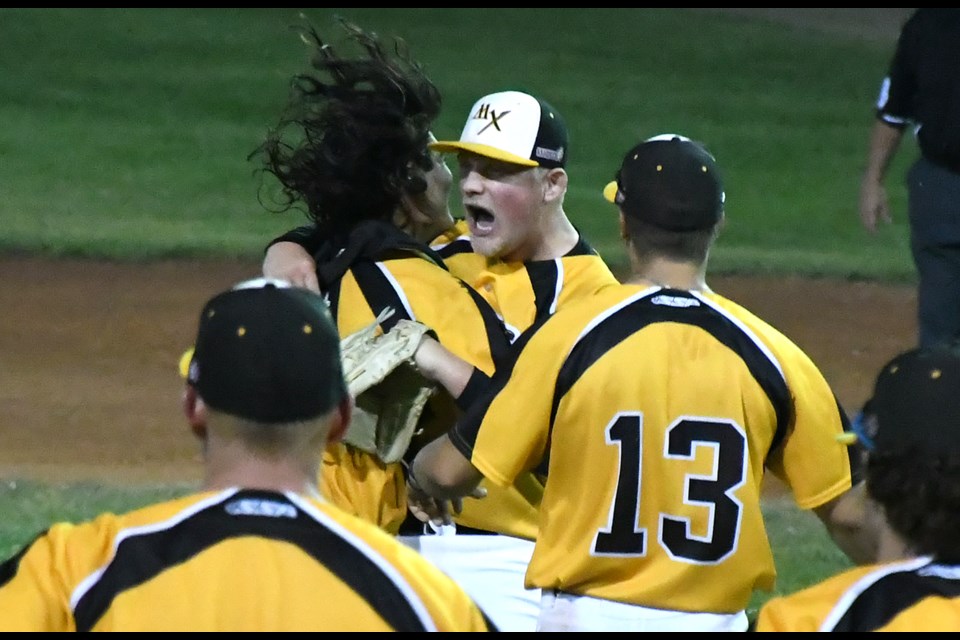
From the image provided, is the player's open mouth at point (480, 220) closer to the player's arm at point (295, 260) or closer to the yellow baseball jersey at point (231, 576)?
the player's arm at point (295, 260)

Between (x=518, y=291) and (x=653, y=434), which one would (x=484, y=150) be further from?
(x=653, y=434)

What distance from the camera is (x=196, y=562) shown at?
2338 mm

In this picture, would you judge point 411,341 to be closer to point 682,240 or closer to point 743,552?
point 682,240

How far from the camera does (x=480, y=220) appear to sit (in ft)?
14.3

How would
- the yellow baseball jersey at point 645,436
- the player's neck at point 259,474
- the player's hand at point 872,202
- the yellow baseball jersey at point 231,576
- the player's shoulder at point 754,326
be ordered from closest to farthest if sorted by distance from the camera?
the yellow baseball jersey at point 231,576, the player's neck at point 259,474, the yellow baseball jersey at point 645,436, the player's shoulder at point 754,326, the player's hand at point 872,202

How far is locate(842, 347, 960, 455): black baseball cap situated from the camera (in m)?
2.50

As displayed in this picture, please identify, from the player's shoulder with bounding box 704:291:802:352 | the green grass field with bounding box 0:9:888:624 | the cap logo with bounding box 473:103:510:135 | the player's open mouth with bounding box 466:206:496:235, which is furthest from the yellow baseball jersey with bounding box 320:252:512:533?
the green grass field with bounding box 0:9:888:624

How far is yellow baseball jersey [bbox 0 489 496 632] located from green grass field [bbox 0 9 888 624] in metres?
3.97

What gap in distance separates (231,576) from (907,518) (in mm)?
1065

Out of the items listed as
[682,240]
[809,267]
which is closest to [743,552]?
[682,240]

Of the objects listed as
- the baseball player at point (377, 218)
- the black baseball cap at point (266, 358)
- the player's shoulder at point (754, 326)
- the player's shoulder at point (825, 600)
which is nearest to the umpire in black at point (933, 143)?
the baseball player at point (377, 218)

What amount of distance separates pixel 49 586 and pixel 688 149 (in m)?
1.89

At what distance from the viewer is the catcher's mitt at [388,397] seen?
3715mm

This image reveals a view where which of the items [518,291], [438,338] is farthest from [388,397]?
[518,291]
